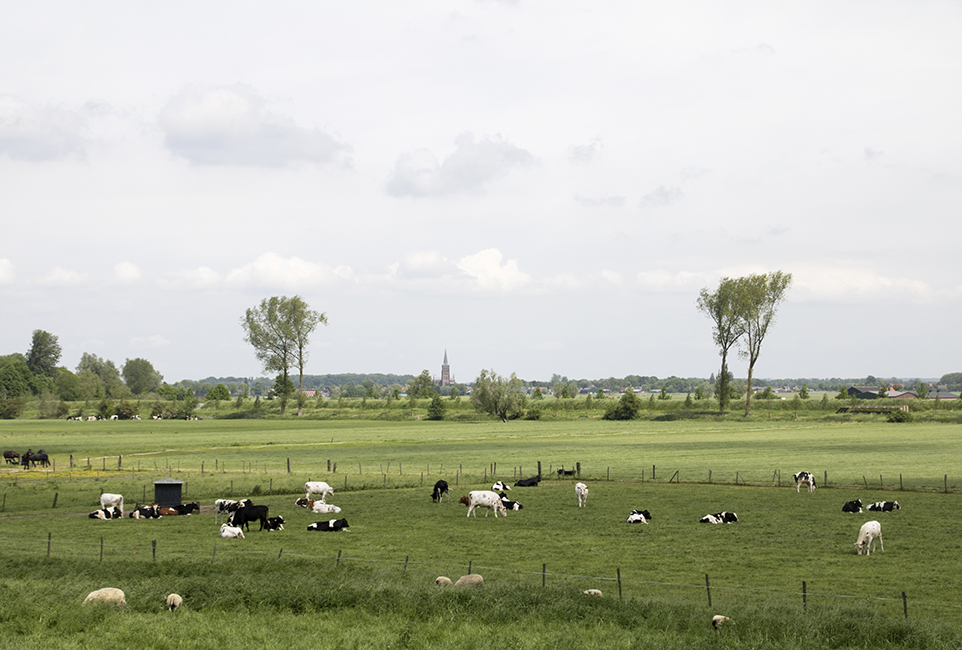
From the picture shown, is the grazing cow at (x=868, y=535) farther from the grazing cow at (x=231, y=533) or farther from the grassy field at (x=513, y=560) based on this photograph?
the grazing cow at (x=231, y=533)

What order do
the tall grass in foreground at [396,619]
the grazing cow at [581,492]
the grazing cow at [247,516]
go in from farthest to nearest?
the grazing cow at [581,492], the grazing cow at [247,516], the tall grass in foreground at [396,619]

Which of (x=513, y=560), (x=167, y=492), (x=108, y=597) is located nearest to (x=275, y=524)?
(x=167, y=492)

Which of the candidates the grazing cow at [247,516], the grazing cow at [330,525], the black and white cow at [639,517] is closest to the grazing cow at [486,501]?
the black and white cow at [639,517]

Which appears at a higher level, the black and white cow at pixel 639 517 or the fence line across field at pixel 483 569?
the fence line across field at pixel 483 569

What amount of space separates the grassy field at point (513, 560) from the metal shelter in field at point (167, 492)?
2.34 metres

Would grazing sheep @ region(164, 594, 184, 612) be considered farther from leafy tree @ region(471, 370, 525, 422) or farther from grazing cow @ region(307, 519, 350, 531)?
leafy tree @ region(471, 370, 525, 422)

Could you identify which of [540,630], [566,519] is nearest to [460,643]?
[540,630]

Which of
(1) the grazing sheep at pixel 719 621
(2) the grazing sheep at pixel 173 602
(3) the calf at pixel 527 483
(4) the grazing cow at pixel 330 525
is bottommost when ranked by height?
(3) the calf at pixel 527 483

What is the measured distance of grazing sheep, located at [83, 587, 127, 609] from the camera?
16.3 metres

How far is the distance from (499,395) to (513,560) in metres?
116

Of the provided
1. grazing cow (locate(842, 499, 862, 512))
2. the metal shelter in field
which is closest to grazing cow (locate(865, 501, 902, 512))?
grazing cow (locate(842, 499, 862, 512))

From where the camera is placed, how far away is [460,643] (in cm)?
1453

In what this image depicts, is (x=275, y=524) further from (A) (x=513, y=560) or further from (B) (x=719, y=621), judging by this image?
(B) (x=719, y=621)

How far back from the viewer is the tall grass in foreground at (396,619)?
14352mm
